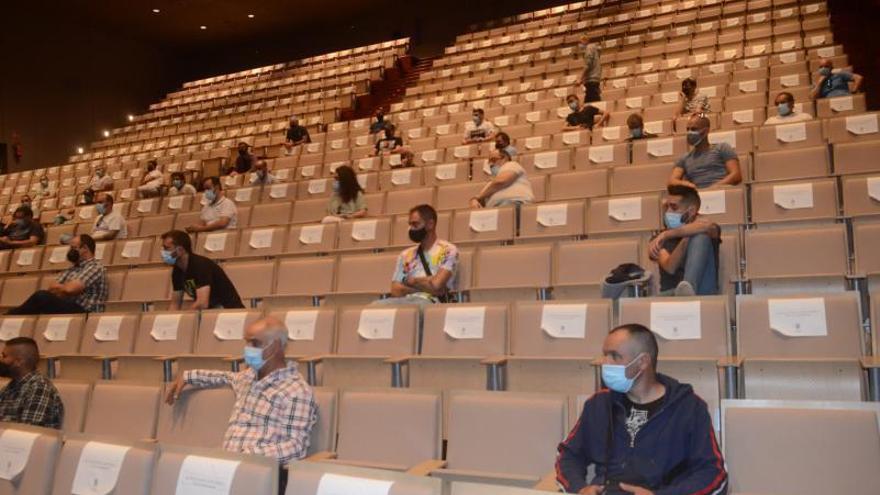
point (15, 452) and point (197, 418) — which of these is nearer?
point (15, 452)

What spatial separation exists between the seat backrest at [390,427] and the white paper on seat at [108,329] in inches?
92.3

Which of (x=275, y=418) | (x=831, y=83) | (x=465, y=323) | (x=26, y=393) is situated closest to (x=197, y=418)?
(x=275, y=418)

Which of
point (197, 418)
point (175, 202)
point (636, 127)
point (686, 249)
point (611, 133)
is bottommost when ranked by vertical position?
point (197, 418)

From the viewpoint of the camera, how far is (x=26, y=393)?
10.9 feet

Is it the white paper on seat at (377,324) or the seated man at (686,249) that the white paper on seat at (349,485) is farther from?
the seated man at (686,249)

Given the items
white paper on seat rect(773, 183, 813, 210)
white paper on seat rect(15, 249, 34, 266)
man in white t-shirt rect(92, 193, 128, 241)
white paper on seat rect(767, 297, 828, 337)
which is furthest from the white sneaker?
white paper on seat rect(15, 249, 34, 266)

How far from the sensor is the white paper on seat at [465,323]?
3.44 m

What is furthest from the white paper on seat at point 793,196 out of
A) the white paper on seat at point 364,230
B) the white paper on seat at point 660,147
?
the white paper on seat at point 364,230

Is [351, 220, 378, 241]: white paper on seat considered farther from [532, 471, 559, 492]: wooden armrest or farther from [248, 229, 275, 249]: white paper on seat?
[532, 471, 559, 492]: wooden armrest

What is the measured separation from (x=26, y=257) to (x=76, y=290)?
212 centimetres

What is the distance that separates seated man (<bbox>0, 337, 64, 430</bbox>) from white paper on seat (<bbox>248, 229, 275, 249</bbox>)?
98.7 inches

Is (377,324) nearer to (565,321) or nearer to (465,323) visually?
(465,323)

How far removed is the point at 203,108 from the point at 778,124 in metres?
11.7

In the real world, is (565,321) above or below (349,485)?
above
